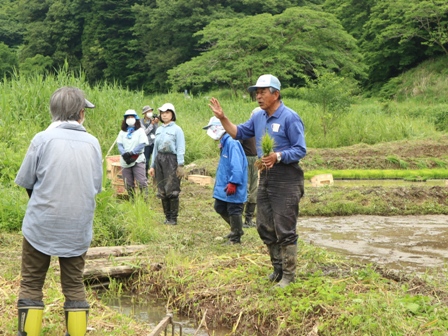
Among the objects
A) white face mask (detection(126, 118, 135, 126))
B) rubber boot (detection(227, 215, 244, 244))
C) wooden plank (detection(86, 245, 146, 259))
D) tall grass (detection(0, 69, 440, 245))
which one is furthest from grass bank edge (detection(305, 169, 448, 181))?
wooden plank (detection(86, 245, 146, 259))

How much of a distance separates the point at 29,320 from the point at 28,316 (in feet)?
0.10

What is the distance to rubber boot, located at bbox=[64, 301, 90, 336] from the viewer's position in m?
4.30

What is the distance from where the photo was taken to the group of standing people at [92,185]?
4.16m

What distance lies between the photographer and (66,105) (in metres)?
4.25

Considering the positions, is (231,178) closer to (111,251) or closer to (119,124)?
(111,251)

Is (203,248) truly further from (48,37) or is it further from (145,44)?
(48,37)

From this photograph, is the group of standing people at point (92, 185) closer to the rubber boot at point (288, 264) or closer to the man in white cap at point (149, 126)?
the rubber boot at point (288, 264)

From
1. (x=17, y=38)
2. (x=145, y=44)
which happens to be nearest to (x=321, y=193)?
(x=145, y=44)

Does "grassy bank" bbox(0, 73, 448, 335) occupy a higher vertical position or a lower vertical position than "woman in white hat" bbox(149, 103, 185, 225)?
lower

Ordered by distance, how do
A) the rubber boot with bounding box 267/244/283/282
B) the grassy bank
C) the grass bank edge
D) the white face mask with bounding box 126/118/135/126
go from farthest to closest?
1. the grass bank edge
2. the white face mask with bounding box 126/118/135/126
3. the rubber boot with bounding box 267/244/283/282
4. the grassy bank

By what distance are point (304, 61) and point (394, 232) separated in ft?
89.2

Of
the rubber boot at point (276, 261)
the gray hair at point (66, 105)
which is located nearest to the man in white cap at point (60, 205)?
the gray hair at point (66, 105)

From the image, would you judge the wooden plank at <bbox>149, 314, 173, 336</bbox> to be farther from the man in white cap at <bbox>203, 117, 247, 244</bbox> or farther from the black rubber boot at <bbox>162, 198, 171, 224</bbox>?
the black rubber boot at <bbox>162, 198, 171, 224</bbox>

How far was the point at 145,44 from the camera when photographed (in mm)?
50312
